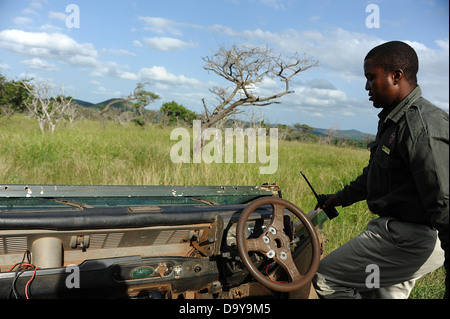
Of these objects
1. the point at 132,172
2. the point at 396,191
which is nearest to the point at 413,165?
the point at 396,191

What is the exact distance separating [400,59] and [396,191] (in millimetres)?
749

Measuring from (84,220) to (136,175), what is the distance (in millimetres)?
3894

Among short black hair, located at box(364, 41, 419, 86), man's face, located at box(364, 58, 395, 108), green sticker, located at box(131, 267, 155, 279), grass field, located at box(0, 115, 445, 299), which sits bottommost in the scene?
green sticker, located at box(131, 267, 155, 279)

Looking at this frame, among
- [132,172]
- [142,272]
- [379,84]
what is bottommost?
[142,272]

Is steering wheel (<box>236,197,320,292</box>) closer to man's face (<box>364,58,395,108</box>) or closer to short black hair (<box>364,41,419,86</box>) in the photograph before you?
man's face (<box>364,58,395,108</box>)

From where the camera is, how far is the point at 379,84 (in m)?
2.11

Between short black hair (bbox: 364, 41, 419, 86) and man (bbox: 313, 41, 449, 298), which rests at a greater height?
short black hair (bbox: 364, 41, 419, 86)

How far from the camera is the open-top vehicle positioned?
212 centimetres

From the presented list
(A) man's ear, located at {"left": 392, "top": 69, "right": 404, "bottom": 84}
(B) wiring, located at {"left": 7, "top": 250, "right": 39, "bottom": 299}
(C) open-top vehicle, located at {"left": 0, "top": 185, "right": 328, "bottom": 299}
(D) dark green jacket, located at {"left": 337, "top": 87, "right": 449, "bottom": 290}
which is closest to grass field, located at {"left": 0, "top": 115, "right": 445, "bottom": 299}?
(C) open-top vehicle, located at {"left": 0, "top": 185, "right": 328, "bottom": 299}

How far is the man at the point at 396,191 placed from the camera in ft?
5.85

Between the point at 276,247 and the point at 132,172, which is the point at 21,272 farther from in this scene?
the point at 132,172

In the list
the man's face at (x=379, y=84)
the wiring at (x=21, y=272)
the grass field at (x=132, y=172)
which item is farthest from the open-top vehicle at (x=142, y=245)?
the grass field at (x=132, y=172)

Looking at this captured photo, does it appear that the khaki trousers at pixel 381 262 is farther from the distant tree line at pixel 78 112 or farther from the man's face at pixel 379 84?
the distant tree line at pixel 78 112
